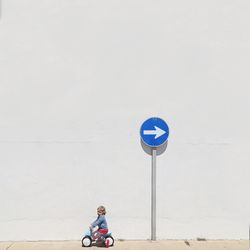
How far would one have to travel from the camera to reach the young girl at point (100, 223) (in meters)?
8.20

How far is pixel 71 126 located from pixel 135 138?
4.50ft

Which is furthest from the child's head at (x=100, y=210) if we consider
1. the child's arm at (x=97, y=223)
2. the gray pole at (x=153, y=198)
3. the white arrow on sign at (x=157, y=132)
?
the white arrow on sign at (x=157, y=132)

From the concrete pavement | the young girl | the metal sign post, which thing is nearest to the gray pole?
the metal sign post

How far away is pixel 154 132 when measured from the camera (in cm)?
848

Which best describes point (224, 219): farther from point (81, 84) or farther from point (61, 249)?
point (81, 84)

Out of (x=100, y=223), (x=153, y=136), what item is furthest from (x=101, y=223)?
(x=153, y=136)

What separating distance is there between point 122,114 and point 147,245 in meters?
2.72

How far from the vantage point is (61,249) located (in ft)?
25.9

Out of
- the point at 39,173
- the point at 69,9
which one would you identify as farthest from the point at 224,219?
the point at 69,9

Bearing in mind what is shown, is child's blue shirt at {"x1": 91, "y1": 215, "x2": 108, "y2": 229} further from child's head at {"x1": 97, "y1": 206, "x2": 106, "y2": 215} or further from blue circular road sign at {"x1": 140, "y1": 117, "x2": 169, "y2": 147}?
blue circular road sign at {"x1": 140, "y1": 117, "x2": 169, "y2": 147}

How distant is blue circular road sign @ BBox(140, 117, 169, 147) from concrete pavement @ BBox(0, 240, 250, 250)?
2.02 metres

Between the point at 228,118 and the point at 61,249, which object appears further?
the point at 228,118

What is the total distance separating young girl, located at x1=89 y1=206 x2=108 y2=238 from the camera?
820 cm

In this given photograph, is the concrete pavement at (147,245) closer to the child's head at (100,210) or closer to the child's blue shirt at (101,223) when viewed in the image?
the child's blue shirt at (101,223)
